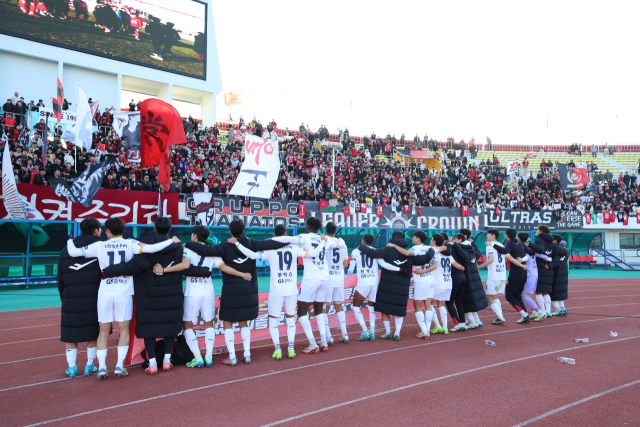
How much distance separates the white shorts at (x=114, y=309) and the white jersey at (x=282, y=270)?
199 cm

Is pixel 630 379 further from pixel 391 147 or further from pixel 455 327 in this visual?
pixel 391 147

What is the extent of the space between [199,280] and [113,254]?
1152 millimetres

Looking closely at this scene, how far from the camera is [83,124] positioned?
50.7 ft

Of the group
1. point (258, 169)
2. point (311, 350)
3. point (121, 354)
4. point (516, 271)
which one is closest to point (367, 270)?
point (311, 350)

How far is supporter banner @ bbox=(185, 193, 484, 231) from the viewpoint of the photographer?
706 inches

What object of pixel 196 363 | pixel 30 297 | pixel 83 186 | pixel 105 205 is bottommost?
pixel 30 297

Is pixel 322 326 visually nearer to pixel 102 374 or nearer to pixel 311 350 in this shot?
pixel 311 350

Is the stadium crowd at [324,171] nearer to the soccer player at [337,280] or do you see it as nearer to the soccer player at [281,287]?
the soccer player at [281,287]

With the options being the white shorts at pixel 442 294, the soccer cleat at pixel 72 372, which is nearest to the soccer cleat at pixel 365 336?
the white shorts at pixel 442 294

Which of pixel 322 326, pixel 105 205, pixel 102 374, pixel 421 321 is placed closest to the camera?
pixel 102 374

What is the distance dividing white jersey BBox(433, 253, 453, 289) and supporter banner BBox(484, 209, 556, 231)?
59.3 feet

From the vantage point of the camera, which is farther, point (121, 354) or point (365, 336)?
point (365, 336)

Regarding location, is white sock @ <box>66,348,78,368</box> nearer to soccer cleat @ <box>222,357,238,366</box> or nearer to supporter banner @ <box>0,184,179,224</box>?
soccer cleat @ <box>222,357,238,366</box>

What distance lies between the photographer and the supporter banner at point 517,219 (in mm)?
26078
